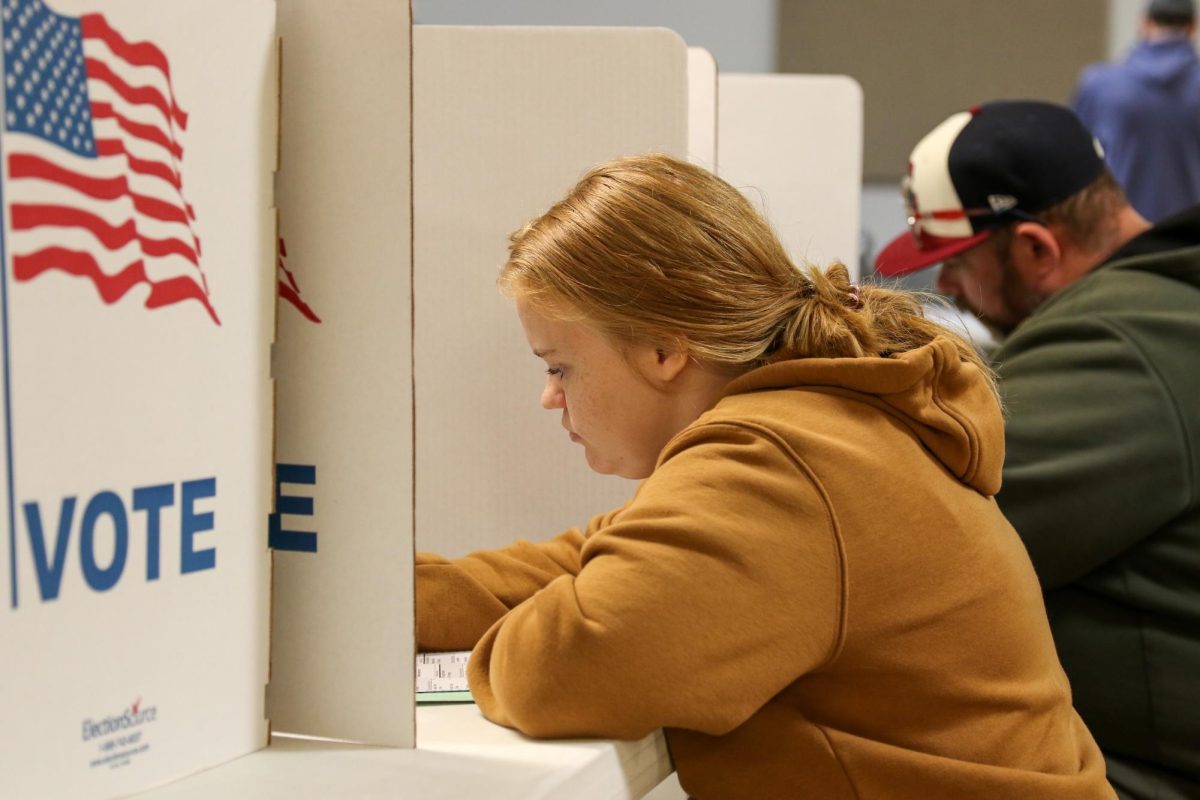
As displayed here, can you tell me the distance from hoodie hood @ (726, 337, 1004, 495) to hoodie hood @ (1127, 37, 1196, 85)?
3883 mm

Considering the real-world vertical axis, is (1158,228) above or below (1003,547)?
above

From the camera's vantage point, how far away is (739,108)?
2.14 m

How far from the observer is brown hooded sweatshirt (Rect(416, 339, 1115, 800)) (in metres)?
0.82

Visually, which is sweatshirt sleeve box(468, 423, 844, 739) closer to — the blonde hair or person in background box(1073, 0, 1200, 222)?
the blonde hair

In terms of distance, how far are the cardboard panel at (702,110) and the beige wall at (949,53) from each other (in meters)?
3.62

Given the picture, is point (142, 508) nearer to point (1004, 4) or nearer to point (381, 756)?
point (381, 756)

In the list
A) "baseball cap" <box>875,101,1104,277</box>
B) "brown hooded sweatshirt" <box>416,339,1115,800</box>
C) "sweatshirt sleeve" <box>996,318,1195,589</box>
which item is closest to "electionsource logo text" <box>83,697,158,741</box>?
"brown hooded sweatshirt" <box>416,339,1115,800</box>

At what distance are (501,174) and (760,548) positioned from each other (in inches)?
25.7

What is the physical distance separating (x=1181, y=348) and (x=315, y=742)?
0.97m

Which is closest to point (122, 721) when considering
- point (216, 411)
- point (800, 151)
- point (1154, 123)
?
point (216, 411)

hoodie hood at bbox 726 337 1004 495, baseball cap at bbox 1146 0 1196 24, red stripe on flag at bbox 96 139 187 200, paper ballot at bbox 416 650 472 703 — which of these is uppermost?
baseball cap at bbox 1146 0 1196 24

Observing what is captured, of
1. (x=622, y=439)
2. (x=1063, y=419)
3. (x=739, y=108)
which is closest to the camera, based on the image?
(x=622, y=439)

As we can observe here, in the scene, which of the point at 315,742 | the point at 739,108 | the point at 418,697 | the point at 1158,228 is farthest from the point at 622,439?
the point at 739,108

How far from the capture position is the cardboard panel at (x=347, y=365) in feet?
2.58
